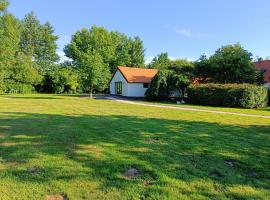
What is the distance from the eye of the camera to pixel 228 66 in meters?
28.9

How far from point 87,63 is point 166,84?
30.8 feet

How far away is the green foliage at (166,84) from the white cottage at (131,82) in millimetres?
5376

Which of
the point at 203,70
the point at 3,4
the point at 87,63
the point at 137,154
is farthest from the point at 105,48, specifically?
the point at 137,154

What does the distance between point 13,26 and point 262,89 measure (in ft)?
129

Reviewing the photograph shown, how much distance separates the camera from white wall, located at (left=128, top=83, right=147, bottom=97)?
1355 inches

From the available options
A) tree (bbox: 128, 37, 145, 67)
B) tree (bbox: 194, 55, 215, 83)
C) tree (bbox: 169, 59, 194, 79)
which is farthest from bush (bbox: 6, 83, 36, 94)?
tree (bbox: 194, 55, 215, 83)

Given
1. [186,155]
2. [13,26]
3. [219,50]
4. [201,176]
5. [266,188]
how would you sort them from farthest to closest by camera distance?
[13,26]
[219,50]
[186,155]
[201,176]
[266,188]

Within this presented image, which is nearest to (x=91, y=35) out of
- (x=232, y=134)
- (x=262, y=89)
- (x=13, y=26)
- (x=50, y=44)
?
(x=50, y=44)

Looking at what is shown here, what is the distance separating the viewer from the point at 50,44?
54.3 m

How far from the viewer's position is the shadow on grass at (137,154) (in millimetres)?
4352

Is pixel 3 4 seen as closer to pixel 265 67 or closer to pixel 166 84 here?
pixel 166 84

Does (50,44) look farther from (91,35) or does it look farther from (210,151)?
(210,151)

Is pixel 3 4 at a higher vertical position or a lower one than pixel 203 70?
higher

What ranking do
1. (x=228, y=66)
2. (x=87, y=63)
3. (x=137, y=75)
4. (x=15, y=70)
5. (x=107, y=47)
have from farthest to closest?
(x=107, y=47) < (x=15, y=70) < (x=137, y=75) < (x=87, y=63) < (x=228, y=66)
